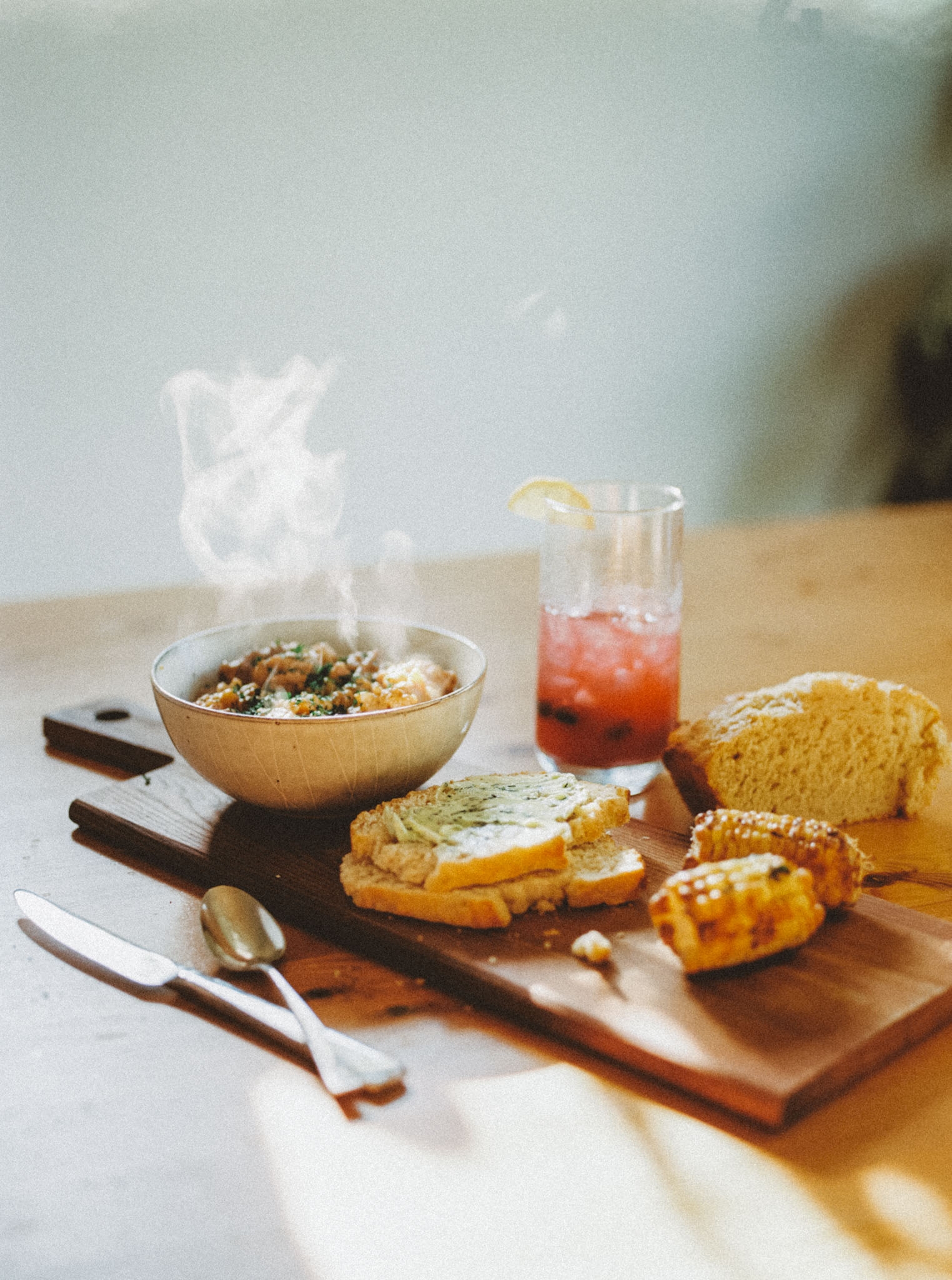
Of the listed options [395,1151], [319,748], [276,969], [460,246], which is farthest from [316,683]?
[460,246]

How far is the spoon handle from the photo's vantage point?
37.9 inches

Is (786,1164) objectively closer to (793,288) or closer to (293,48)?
(293,48)

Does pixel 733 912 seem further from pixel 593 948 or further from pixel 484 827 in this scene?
pixel 484 827

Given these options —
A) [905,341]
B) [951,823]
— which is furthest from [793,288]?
[951,823]

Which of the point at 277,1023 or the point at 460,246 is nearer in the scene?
the point at 277,1023

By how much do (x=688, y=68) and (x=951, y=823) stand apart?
153 inches

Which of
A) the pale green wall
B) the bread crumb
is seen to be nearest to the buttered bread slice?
the bread crumb

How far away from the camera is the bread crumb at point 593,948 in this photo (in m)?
1.11

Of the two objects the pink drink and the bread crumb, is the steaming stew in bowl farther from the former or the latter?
the bread crumb

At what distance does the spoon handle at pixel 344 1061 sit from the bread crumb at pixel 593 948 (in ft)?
0.68

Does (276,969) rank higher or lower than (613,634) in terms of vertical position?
lower

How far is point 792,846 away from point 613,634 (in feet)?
1.42

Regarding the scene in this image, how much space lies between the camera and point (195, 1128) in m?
0.94

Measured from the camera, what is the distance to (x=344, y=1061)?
0.99 m
